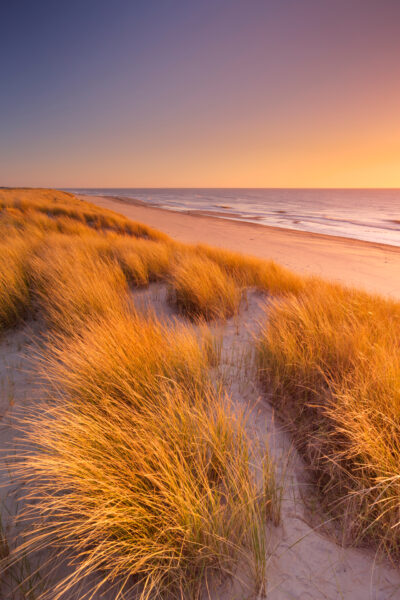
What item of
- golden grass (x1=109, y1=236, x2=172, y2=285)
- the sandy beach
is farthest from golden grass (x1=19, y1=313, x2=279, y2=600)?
the sandy beach

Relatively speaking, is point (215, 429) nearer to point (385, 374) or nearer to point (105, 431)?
point (105, 431)

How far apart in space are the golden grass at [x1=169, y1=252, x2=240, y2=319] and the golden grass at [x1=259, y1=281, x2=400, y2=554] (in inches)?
33.5

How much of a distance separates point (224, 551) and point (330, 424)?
2.77ft

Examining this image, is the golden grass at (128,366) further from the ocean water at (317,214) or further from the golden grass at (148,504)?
the ocean water at (317,214)

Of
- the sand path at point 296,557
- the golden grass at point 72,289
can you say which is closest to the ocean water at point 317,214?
the golden grass at point 72,289

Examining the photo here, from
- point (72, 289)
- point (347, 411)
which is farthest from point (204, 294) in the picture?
point (347, 411)

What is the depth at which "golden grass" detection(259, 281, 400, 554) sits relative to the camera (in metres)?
1.19

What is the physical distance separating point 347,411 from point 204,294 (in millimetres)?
2127

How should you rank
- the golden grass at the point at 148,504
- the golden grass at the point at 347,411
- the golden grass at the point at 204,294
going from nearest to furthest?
the golden grass at the point at 148,504 → the golden grass at the point at 347,411 → the golden grass at the point at 204,294

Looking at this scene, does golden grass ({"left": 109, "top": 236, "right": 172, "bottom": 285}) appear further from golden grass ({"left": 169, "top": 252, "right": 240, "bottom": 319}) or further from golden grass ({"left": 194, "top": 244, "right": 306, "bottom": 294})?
golden grass ({"left": 194, "top": 244, "right": 306, "bottom": 294})

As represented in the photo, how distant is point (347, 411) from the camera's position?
152 cm

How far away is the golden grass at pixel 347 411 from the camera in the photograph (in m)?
1.19

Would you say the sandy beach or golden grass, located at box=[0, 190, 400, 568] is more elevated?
golden grass, located at box=[0, 190, 400, 568]

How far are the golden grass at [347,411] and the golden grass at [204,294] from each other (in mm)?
850
